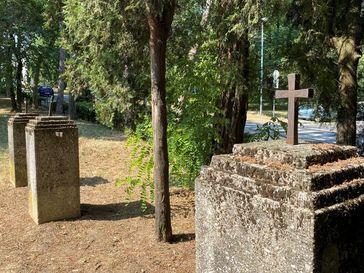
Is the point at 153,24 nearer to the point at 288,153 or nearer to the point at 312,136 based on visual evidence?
the point at 288,153

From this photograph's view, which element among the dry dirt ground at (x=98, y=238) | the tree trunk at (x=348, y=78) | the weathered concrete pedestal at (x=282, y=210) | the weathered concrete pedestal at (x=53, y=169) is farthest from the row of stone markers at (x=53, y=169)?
the tree trunk at (x=348, y=78)

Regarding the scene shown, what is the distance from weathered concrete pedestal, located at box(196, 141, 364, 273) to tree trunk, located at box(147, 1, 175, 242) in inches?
114

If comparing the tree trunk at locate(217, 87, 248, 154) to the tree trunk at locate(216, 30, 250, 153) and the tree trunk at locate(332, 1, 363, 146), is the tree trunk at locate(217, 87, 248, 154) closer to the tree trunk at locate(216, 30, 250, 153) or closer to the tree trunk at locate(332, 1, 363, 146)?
the tree trunk at locate(216, 30, 250, 153)

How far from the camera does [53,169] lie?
21.5 ft

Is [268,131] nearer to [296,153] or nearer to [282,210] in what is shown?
[296,153]

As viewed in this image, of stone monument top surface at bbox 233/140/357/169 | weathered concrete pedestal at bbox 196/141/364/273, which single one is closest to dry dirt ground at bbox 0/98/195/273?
weathered concrete pedestal at bbox 196/141/364/273

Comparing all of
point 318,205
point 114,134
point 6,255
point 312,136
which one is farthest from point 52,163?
point 312,136

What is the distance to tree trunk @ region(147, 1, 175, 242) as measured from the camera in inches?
206

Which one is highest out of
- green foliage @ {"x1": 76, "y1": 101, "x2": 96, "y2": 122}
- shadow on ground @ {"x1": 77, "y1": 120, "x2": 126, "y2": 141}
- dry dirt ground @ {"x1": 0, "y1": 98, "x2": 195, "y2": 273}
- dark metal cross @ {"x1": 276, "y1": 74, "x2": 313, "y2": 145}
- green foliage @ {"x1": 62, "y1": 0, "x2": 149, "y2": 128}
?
green foliage @ {"x1": 62, "y1": 0, "x2": 149, "y2": 128}

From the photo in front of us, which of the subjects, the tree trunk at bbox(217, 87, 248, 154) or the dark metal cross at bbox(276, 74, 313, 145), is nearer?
the dark metal cross at bbox(276, 74, 313, 145)

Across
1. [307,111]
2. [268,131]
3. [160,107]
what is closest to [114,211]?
[160,107]

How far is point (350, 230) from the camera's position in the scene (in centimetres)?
199

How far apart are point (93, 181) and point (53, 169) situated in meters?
2.91

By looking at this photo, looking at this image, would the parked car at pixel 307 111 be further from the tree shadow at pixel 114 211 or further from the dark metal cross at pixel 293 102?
the dark metal cross at pixel 293 102
